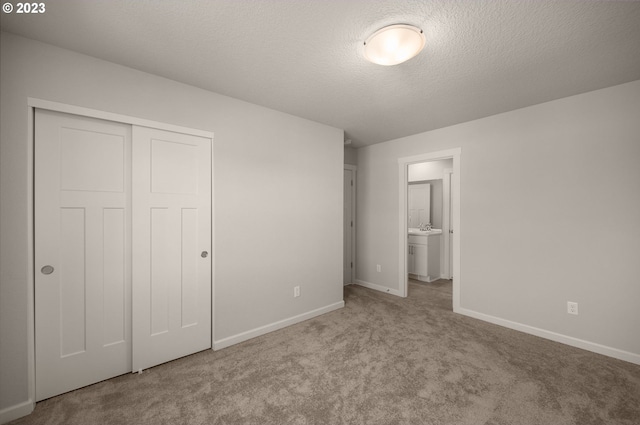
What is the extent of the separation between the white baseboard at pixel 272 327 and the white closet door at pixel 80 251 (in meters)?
0.77

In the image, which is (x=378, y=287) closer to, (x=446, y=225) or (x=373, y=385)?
(x=446, y=225)

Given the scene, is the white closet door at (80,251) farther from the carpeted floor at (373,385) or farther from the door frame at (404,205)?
the door frame at (404,205)

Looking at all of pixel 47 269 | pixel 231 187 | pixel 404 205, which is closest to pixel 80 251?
pixel 47 269

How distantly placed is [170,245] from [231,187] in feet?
2.53

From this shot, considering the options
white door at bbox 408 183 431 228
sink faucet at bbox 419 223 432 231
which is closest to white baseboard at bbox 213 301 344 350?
sink faucet at bbox 419 223 432 231

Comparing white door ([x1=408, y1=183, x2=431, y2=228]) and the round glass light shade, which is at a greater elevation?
the round glass light shade

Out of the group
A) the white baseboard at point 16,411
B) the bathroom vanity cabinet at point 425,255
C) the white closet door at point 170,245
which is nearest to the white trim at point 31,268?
the white baseboard at point 16,411

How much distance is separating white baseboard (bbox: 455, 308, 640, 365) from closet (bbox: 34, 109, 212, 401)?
10.3 ft

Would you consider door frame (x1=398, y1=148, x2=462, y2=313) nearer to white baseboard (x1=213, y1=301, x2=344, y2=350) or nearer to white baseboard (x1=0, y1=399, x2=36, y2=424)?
white baseboard (x1=213, y1=301, x2=344, y2=350)

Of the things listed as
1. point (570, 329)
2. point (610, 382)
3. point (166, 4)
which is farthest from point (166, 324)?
point (570, 329)

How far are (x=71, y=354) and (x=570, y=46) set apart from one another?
4.15 metres

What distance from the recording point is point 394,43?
1.75 meters

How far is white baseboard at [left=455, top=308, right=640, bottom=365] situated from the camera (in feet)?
7.91

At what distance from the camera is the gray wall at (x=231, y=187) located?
1764 millimetres
